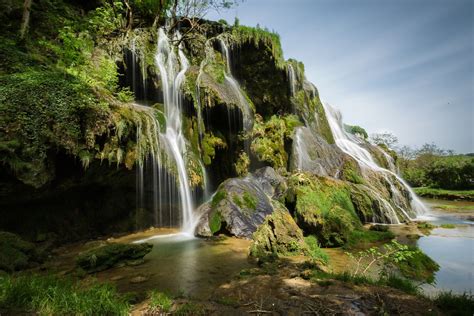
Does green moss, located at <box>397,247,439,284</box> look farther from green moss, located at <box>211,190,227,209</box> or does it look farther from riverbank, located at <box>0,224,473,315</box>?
green moss, located at <box>211,190,227,209</box>

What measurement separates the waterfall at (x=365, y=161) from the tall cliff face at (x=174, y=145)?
0.14 m

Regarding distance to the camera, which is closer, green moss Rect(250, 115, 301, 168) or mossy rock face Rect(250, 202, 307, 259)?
mossy rock face Rect(250, 202, 307, 259)

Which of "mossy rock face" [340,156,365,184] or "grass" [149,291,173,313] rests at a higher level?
"mossy rock face" [340,156,365,184]

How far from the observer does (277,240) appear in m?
7.28

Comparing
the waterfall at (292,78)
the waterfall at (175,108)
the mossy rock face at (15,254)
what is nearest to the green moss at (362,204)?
the waterfall at (175,108)

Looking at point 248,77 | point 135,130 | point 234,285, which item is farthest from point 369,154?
point 234,285

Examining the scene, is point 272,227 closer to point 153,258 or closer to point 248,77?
point 153,258

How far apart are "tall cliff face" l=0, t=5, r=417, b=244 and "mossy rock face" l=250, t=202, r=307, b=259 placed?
1848mm

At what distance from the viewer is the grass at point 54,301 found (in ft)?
10.6

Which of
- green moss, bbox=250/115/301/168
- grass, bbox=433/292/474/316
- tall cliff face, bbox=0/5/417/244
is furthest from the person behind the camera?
green moss, bbox=250/115/301/168

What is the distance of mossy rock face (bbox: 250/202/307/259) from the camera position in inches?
275

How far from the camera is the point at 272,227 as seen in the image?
7617 mm

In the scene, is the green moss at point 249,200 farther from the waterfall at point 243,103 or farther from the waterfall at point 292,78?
the waterfall at point 292,78

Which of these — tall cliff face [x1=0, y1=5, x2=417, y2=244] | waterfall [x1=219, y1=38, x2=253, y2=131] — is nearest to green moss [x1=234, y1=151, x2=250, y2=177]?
tall cliff face [x1=0, y1=5, x2=417, y2=244]
